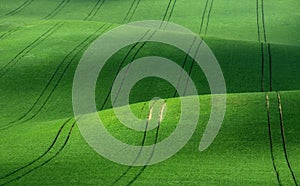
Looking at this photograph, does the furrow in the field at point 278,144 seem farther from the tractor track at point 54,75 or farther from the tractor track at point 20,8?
the tractor track at point 20,8

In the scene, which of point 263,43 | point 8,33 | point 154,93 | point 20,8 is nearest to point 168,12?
point 20,8

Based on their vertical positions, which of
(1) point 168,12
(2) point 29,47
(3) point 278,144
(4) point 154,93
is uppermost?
(3) point 278,144

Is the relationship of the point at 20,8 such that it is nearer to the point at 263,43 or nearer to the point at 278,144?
the point at 263,43

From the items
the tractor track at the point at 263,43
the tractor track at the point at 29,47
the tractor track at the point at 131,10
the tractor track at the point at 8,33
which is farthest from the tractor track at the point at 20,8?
the tractor track at the point at 263,43

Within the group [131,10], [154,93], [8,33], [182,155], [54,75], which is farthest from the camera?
[131,10]

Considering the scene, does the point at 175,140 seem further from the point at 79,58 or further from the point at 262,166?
the point at 79,58

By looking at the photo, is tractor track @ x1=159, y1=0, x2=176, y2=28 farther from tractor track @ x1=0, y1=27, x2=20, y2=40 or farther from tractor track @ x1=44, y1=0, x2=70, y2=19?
tractor track @ x1=0, y1=27, x2=20, y2=40

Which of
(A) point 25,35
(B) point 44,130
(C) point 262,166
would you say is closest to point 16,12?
(A) point 25,35
